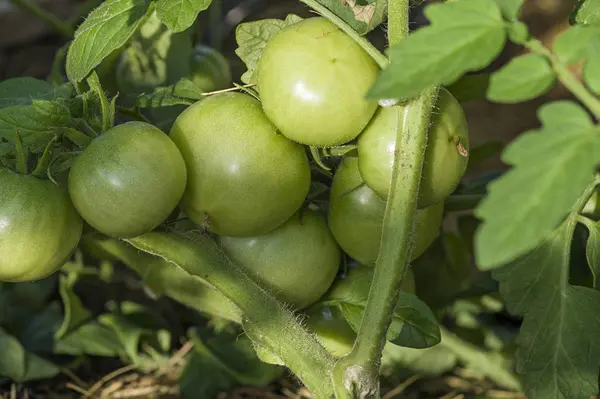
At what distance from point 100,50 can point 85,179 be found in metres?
0.14

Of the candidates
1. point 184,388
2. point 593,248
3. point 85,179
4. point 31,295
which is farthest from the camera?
point 31,295

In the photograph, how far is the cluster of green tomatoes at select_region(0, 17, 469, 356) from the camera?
2.35ft

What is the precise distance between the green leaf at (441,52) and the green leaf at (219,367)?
28.5 inches

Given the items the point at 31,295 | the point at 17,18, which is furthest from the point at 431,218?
the point at 17,18

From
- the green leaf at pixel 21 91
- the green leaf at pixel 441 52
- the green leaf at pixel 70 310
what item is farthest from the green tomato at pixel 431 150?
the green leaf at pixel 70 310

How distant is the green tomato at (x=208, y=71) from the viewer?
1.10 metres

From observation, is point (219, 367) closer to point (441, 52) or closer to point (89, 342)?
point (89, 342)

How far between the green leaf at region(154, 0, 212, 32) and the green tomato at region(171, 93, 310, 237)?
0.12 meters

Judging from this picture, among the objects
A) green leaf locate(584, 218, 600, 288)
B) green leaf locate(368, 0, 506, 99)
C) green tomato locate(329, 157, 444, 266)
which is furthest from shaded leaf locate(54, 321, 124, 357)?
green leaf locate(368, 0, 506, 99)

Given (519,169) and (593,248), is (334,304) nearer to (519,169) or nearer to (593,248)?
(593,248)

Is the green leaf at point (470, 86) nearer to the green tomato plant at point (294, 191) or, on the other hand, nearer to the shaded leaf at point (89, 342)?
the green tomato plant at point (294, 191)

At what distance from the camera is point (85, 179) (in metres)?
0.72

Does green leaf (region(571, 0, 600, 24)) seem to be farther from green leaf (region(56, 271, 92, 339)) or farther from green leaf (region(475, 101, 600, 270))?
green leaf (region(56, 271, 92, 339))

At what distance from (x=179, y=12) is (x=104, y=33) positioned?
102 millimetres
